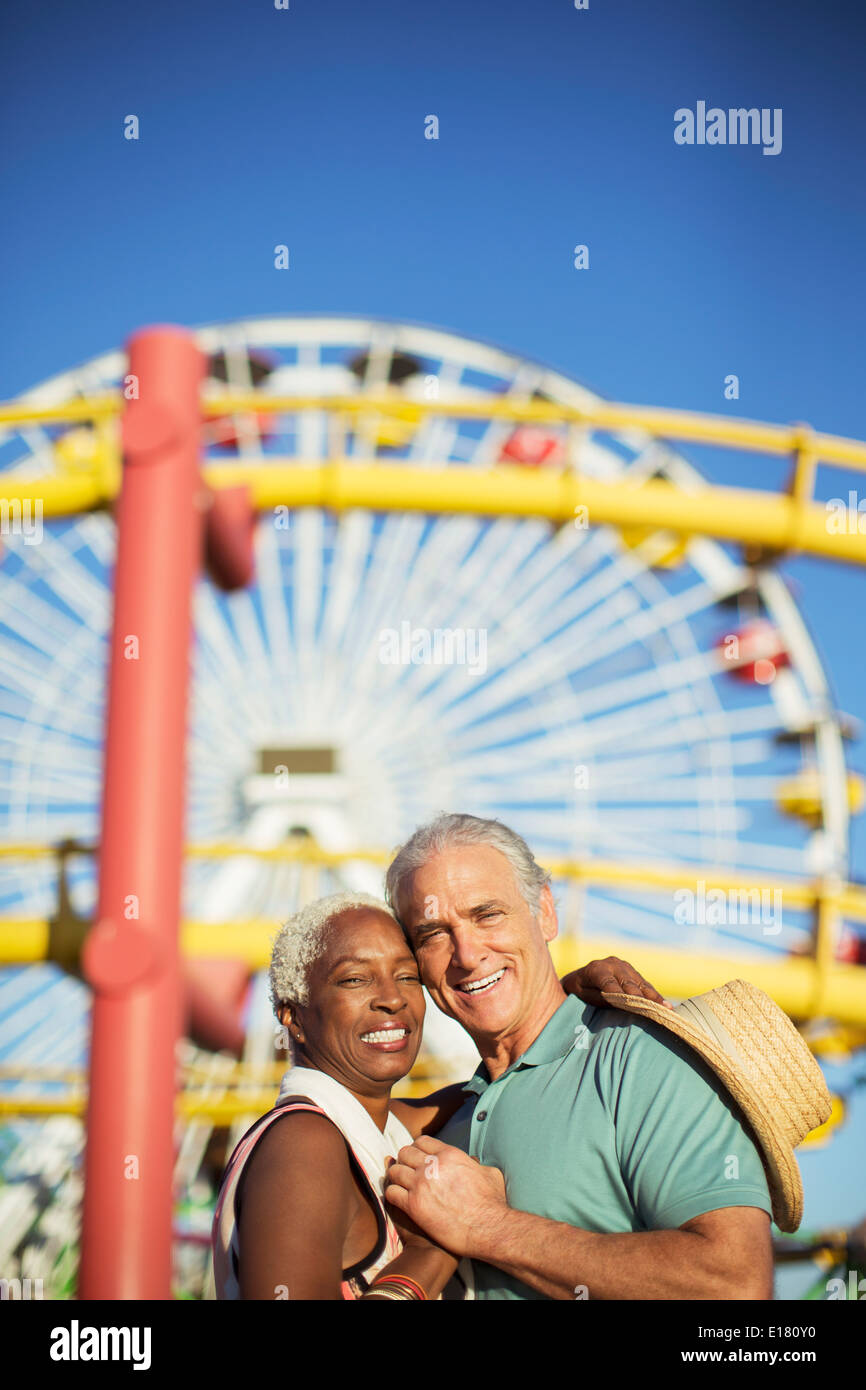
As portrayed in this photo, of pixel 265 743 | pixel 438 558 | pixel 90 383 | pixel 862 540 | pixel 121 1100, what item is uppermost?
pixel 90 383

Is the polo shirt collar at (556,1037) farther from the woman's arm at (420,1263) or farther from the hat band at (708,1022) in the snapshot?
the woman's arm at (420,1263)

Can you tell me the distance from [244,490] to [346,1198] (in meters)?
4.66

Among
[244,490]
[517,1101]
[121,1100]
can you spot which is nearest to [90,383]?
[244,490]

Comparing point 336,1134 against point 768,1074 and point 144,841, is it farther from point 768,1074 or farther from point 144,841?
point 144,841

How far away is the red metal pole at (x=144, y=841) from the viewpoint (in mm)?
3707

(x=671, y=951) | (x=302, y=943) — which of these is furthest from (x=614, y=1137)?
(x=671, y=951)

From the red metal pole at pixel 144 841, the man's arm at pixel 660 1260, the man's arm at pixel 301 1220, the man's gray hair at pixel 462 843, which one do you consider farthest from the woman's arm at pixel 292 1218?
the red metal pole at pixel 144 841

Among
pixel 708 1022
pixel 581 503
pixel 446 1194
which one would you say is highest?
pixel 581 503

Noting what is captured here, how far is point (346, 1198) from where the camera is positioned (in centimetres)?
165

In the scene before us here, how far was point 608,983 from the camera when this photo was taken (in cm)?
188

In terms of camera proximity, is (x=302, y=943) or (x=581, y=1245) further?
(x=302, y=943)

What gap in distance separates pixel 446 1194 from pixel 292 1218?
0.24 meters

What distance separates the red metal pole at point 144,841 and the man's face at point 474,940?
7.06 ft

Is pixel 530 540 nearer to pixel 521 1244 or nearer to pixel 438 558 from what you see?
pixel 438 558
